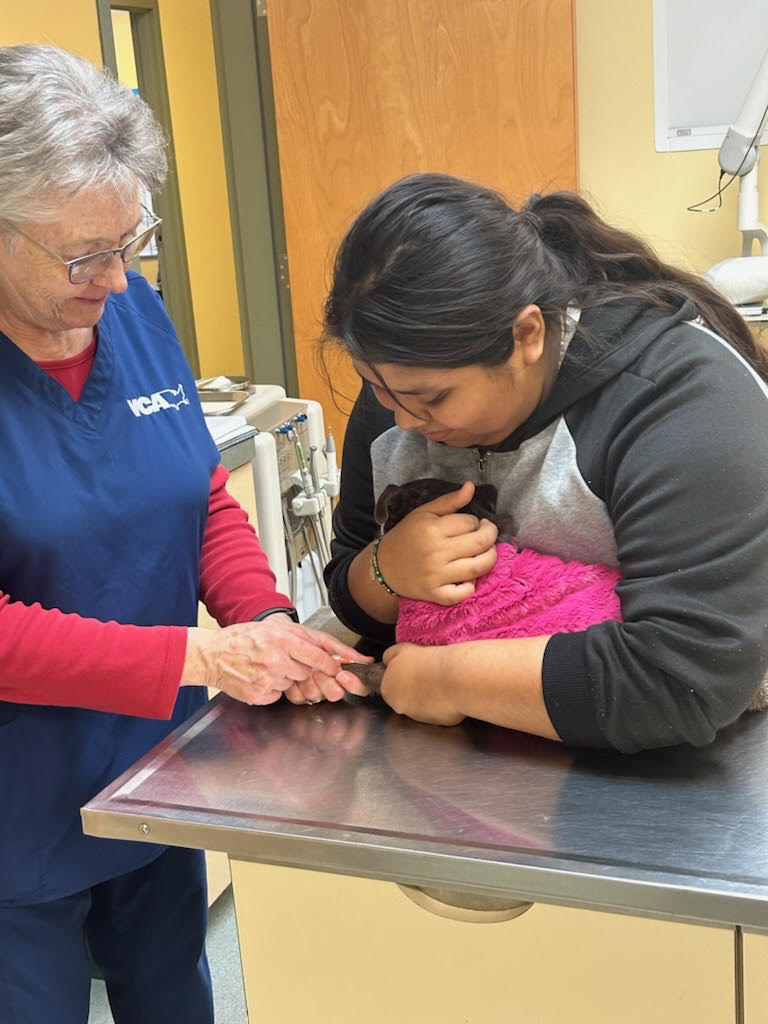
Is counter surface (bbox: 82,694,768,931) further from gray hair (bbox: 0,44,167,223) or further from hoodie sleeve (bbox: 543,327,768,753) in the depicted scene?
gray hair (bbox: 0,44,167,223)

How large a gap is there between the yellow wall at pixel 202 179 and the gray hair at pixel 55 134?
3.76 metres

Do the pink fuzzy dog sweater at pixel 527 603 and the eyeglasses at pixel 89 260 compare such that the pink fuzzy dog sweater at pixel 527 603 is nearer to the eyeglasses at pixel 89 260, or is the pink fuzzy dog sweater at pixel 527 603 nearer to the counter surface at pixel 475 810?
the counter surface at pixel 475 810

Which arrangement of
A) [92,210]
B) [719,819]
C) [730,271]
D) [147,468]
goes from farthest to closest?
[730,271], [147,468], [92,210], [719,819]

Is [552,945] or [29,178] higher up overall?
[29,178]

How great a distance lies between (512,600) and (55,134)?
1.99ft

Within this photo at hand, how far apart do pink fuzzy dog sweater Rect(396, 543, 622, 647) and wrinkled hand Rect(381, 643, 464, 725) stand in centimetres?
3

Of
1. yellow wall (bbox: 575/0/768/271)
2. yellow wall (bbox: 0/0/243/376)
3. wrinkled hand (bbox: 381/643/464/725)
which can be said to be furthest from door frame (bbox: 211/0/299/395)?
wrinkled hand (bbox: 381/643/464/725)

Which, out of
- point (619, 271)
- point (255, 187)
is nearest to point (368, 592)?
point (619, 271)

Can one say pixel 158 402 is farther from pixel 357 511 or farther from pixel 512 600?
pixel 512 600

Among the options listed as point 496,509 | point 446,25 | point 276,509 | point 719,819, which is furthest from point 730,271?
point 719,819

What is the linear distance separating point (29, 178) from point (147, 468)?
33cm

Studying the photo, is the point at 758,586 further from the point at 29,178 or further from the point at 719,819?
the point at 29,178

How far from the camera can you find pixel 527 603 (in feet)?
3.17

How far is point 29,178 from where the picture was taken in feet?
3.31
